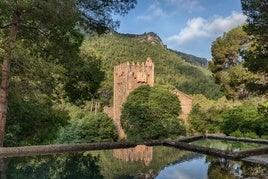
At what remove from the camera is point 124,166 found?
589cm

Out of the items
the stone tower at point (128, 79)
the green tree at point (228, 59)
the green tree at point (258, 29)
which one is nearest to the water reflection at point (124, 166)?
the green tree at point (258, 29)

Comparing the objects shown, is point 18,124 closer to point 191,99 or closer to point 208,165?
point 208,165

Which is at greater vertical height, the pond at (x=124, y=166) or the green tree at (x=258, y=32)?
the green tree at (x=258, y=32)

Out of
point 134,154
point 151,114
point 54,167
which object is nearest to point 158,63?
point 151,114

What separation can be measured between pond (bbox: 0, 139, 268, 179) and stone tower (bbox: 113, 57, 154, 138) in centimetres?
2500

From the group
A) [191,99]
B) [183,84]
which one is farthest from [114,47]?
[191,99]

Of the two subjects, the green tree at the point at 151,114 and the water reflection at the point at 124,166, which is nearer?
the water reflection at the point at 124,166

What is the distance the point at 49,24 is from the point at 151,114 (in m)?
22.5

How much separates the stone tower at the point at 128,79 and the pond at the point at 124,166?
24999mm

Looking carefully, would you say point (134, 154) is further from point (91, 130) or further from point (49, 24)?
point (91, 130)

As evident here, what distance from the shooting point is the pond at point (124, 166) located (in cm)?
512

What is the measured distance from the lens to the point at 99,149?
7.94m

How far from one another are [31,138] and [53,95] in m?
2.22

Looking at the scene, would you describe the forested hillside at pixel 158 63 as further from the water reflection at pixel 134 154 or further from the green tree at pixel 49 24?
the green tree at pixel 49 24
